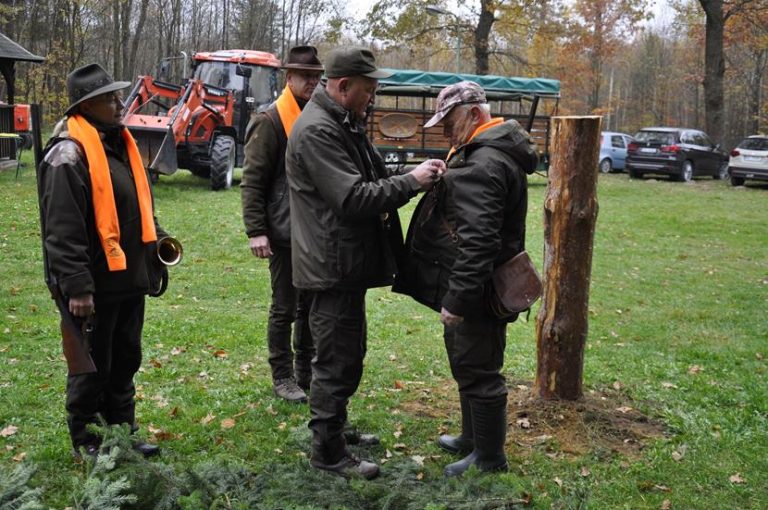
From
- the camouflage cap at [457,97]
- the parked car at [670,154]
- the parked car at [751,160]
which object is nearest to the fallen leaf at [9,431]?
the camouflage cap at [457,97]

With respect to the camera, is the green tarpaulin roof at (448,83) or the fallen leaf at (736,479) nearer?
the fallen leaf at (736,479)

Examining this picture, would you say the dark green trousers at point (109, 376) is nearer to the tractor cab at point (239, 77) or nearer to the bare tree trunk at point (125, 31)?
the tractor cab at point (239, 77)

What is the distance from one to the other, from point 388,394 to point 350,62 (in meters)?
2.57

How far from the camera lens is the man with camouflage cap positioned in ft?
11.7

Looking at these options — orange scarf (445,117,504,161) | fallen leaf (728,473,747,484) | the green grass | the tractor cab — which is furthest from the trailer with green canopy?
fallen leaf (728,473,747,484)

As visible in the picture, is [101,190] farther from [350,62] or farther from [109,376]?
[350,62]

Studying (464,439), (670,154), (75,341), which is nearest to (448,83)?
(670,154)

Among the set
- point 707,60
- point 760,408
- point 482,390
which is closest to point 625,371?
point 760,408

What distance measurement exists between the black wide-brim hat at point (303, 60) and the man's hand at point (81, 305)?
6.49 feet

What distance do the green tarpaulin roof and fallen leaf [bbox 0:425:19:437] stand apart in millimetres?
15101

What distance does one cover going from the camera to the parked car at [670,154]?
23.2m

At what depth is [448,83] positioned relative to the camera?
1980 centimetres

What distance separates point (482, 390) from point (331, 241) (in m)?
1.11

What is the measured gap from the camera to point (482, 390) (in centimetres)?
392
